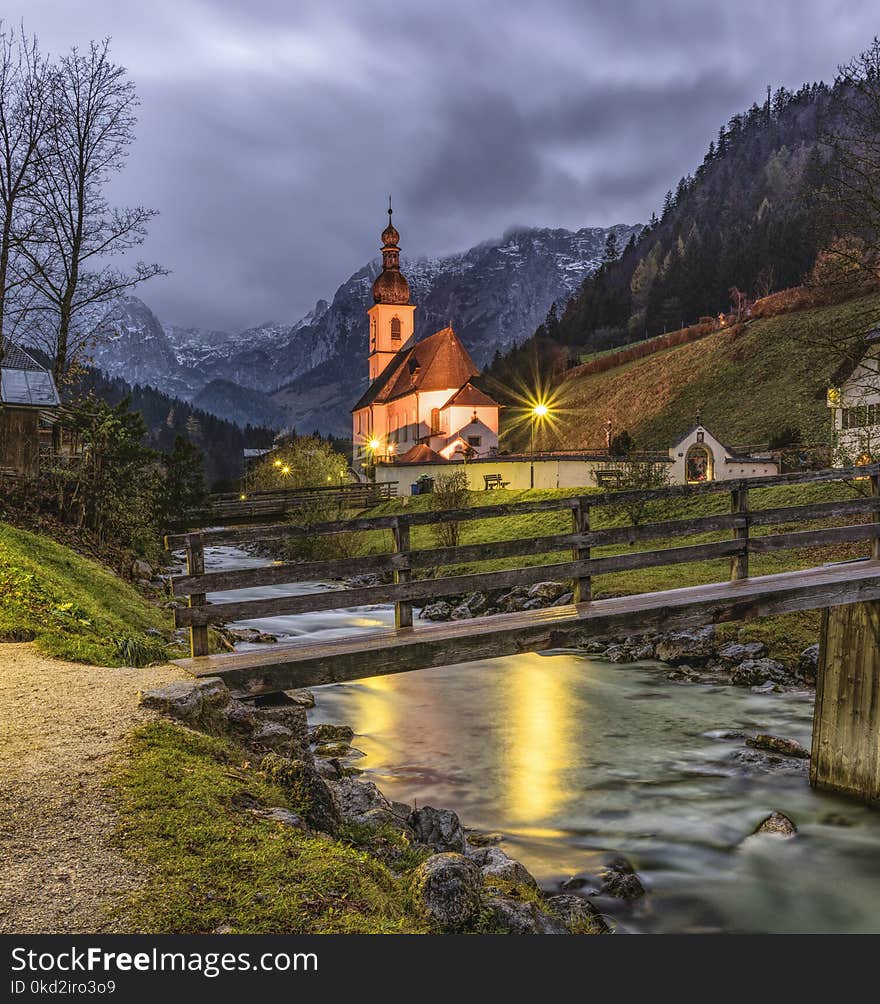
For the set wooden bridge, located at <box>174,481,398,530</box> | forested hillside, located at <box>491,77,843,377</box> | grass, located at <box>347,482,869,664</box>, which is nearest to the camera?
grass, located at <box>347,482,869,664</box>

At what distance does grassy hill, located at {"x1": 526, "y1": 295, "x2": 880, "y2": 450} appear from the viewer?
222 feet

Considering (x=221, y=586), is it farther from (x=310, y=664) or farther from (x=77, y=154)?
(x=77, y=154)

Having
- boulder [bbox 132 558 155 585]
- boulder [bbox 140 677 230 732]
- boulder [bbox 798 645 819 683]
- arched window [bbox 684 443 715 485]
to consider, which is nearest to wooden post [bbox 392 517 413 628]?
boulder [bbox 140 677 230 732]

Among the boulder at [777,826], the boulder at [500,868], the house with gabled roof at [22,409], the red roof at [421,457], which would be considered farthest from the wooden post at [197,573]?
the red roof at [421,457]

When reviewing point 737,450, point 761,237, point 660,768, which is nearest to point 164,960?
point 660,768

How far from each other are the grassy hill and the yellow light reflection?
47468 millimetres

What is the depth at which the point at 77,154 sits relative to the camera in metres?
26.1

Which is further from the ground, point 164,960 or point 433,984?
point 164,960

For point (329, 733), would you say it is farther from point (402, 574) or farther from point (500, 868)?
point (500, 868)

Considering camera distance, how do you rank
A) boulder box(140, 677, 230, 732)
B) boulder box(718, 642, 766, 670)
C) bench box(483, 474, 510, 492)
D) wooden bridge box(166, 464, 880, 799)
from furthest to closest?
1. bench box(483, 474, 510, 492)
2. boulder box(718, 642, 766, 670)
3. wooden bridge box(166, 464, 880, 799)
4. boulder box(140, 677, 230, 732)

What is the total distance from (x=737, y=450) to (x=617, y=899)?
59.2m

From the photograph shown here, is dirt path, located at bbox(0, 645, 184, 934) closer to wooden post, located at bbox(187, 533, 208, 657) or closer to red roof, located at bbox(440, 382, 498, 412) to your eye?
wooden post, located at bbox(187, 533, 208, 657)

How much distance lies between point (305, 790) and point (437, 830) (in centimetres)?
227

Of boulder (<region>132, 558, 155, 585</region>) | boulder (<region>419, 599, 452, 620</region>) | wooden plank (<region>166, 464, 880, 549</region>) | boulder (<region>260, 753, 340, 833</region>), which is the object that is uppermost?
wooden plank (<region>166, 464, 880, 549</region>)
